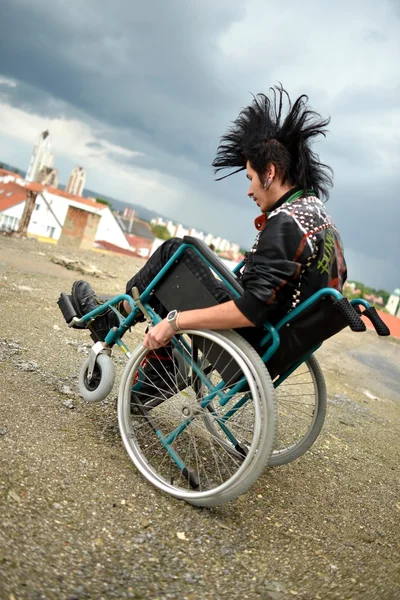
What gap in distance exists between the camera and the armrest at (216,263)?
7.89 feet

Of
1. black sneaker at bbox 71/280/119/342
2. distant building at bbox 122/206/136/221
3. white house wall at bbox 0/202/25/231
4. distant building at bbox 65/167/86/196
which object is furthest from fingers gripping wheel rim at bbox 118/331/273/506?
distant building at bbox 65/167/86/196

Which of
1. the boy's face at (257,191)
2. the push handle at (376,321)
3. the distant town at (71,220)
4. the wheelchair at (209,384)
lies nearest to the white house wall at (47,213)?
the distant town at (71,220)

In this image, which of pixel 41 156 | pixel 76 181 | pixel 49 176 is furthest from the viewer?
pixel 76 181

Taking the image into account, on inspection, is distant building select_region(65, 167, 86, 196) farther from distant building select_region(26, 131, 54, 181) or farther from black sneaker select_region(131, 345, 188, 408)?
black sneaker select_region(131, 345, 188, 408)

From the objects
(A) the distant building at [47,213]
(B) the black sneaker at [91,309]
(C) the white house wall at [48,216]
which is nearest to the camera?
(B) the black sneaker at [91,309]

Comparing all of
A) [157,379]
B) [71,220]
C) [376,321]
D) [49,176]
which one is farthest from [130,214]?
[376,321]

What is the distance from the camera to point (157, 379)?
2.90 meters

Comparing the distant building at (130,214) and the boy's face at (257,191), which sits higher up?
the distant building at (130,214)

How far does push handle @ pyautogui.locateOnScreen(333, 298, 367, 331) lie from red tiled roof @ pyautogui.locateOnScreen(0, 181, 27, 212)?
63.8 meters

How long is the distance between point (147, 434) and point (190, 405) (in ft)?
1.80

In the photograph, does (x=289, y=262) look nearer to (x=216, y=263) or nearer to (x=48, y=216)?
(x=216, y=263)

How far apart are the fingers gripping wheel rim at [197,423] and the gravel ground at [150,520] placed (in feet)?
0.42

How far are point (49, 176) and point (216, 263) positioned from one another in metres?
124

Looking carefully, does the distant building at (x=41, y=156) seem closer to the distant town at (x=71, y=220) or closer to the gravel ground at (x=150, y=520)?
the distant town at (x=71, y=220)
